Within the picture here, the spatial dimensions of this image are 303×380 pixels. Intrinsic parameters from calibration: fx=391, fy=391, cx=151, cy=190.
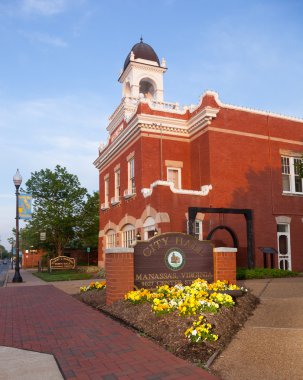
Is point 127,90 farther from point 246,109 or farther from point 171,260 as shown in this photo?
point 171,260

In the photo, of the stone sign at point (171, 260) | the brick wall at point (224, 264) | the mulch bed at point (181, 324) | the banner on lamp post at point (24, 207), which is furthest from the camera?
the banner on lamp post at point (24, 207)

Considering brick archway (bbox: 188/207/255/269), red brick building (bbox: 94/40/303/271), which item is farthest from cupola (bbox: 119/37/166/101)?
brick archway (bbox: 188/207/255/269)

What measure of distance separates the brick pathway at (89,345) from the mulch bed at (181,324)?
0.21 meters

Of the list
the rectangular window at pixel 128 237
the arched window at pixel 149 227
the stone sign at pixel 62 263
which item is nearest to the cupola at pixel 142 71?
the rectangular window at pixel 128 237

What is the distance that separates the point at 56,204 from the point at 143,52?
60.8ft

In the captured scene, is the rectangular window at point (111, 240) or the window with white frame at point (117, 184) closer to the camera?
the window with white frame at point (117, 184)

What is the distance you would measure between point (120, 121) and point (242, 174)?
9751 millimetres

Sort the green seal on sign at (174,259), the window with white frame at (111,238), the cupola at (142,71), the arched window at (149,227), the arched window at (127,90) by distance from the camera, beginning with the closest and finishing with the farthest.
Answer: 1. the green seal on sign at (174,259)
2. the arched window at (149,227)
3. the window with white frame at (111,238)
4. the cupola at (142,71)
5. the arched window at (127,90)

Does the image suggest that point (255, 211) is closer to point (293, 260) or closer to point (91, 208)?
point (293, 260)

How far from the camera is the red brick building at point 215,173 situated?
63.7 feet

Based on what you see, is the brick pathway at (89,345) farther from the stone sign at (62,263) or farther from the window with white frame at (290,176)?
the stone sign at (62,263)

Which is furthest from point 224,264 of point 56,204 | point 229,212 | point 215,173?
point 56,204

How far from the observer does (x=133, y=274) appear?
31.0 feet

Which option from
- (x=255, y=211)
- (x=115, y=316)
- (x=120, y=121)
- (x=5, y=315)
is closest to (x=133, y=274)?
(x=115, y=316)
